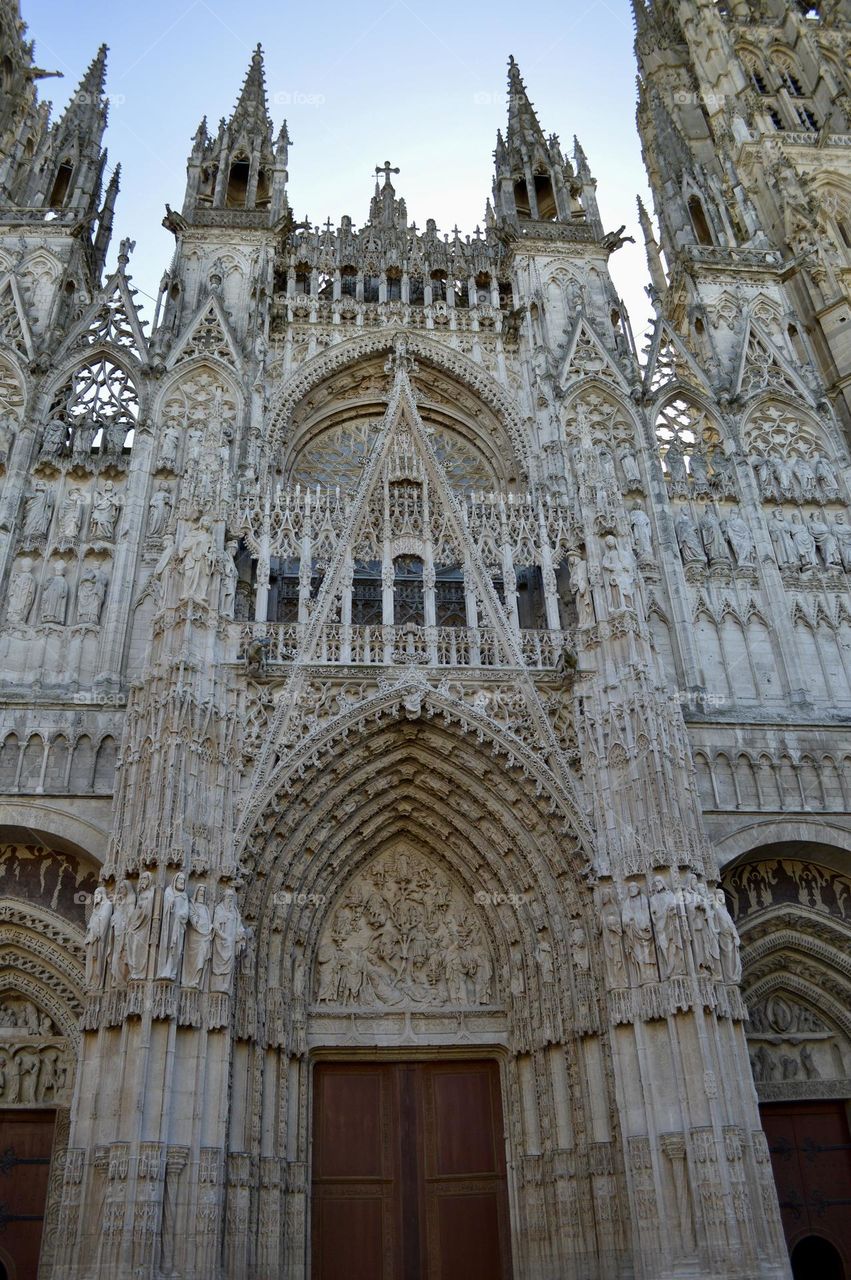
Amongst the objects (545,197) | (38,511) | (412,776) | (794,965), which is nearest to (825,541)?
(794,965)

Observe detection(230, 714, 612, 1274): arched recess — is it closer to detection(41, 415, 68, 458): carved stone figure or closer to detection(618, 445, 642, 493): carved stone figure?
detection(618, 445, 642, 493): carved stone figure

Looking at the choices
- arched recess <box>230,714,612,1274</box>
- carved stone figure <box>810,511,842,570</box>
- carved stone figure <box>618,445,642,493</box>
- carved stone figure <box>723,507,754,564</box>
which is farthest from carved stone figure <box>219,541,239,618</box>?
carved stone figure <box>810,511,842,570</box>

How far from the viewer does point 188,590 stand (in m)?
13.7

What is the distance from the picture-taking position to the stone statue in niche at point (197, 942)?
11.3m

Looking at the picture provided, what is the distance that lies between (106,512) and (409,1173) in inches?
433

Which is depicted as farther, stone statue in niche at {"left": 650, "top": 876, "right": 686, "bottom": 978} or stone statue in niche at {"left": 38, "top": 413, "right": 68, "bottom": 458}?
stone statue in niche at {"left": 38, "top": 413, "right": 68, "bottom": 458}

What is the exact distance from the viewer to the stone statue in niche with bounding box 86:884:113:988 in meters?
11.2

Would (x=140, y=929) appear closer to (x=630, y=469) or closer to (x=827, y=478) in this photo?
(x=630, y=469)

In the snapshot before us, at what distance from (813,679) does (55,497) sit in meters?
12.9

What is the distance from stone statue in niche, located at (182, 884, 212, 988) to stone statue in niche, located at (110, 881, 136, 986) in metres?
0.66

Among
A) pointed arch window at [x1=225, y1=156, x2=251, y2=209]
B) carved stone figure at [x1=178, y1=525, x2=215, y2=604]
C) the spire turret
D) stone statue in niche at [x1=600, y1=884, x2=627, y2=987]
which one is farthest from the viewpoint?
pointed arch window at [x1=225, y1=156, x2=251, y2=209]

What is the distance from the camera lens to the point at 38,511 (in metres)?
16.5

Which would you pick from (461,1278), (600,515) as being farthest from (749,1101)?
(600,515)

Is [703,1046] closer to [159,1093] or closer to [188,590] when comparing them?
[159,1093]
